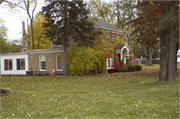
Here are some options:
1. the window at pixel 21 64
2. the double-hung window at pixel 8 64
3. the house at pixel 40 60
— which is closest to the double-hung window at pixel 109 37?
the house at pixel 40 60

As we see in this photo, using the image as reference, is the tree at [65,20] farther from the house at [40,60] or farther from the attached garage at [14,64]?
the attached garage at [14,64]

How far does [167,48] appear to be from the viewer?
1251 centimetres

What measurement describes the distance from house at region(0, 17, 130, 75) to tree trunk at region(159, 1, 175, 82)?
1247 centimetres

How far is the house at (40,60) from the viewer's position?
25788mm

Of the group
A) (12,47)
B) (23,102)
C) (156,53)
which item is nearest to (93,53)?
(23,102)

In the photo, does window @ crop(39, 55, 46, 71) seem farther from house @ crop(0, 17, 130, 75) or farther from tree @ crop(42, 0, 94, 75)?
tree @ crop(42, 0, 94, 75)

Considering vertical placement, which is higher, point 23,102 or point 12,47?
point 12,47

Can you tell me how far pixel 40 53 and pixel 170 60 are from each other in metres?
19.0

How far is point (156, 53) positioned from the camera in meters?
54.8

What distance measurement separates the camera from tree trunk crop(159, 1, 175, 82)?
40.3ft

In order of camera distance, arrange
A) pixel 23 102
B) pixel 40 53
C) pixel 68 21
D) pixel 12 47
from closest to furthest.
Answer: pixel 23 102 < pixel 68 21 < pixel 40 53 < pixel 12 47

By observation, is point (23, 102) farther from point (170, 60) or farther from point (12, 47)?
point (12, 47)

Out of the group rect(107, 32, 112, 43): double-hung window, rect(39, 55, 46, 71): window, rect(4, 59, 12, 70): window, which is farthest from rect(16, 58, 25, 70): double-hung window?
rect(107, 32, 112, 43): double-hung window

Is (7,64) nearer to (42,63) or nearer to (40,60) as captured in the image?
(40,60)
